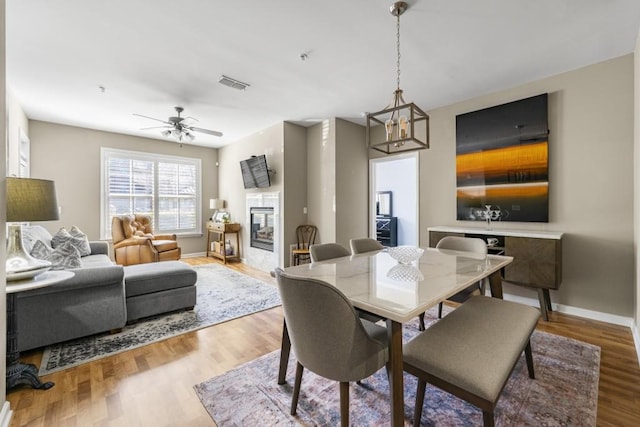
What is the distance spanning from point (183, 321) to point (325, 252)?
5.75 feet

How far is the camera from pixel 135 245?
481cm

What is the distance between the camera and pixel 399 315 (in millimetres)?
1054

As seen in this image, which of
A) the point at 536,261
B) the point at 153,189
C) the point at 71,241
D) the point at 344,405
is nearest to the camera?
the point at 344,405

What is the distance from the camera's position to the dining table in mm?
1181

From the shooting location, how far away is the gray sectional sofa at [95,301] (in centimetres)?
218

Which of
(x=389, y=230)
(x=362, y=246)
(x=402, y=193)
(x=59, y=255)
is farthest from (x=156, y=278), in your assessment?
(x=402, y=193)

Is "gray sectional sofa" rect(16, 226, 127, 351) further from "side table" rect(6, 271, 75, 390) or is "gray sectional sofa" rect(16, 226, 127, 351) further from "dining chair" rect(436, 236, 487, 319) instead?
"dining chair" rect(436, 236, 487, 319)

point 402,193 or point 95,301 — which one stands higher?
point 402,193

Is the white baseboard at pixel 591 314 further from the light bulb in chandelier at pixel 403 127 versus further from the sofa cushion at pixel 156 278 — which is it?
the sofa cushion at pixel 156 278

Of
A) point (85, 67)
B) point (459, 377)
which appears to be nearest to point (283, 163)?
point (85, 67)

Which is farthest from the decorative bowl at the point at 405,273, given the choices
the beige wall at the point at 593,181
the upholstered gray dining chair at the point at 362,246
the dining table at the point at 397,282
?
the beige wall at the point at 593,181

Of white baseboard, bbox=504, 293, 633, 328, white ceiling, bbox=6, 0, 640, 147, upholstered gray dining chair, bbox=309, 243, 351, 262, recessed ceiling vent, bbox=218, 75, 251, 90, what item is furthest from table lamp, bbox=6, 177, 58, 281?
white baseboard, bbox=504, 293, 633, 328

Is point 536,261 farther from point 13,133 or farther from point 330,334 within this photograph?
point 13,133

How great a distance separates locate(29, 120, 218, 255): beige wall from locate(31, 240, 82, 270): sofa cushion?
2978 millimetres
